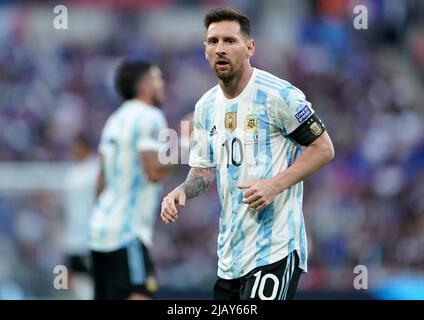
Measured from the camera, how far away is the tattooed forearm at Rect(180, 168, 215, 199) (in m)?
6.29

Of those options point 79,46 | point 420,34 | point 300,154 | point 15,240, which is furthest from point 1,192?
point 420,34

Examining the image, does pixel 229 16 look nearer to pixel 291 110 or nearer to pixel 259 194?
pixel 291 110

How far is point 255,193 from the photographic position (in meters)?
5.77

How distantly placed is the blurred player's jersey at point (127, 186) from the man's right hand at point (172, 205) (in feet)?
8.86

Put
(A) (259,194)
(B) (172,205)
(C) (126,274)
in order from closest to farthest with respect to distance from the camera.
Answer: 1. (A) (259,194)
2. (B) (172,205)
3. (C) (126,274)

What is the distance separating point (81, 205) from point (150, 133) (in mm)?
3754

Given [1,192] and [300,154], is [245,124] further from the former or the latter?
[1,192]

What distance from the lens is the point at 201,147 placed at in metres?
6.47

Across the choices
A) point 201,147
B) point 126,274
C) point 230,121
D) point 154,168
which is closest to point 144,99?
point 154,168

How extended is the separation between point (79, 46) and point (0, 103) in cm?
255

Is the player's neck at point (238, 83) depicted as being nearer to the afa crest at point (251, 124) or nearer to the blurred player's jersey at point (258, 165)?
the blurred player's jersey at point (258, 165)

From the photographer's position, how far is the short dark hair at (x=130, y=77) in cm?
909
